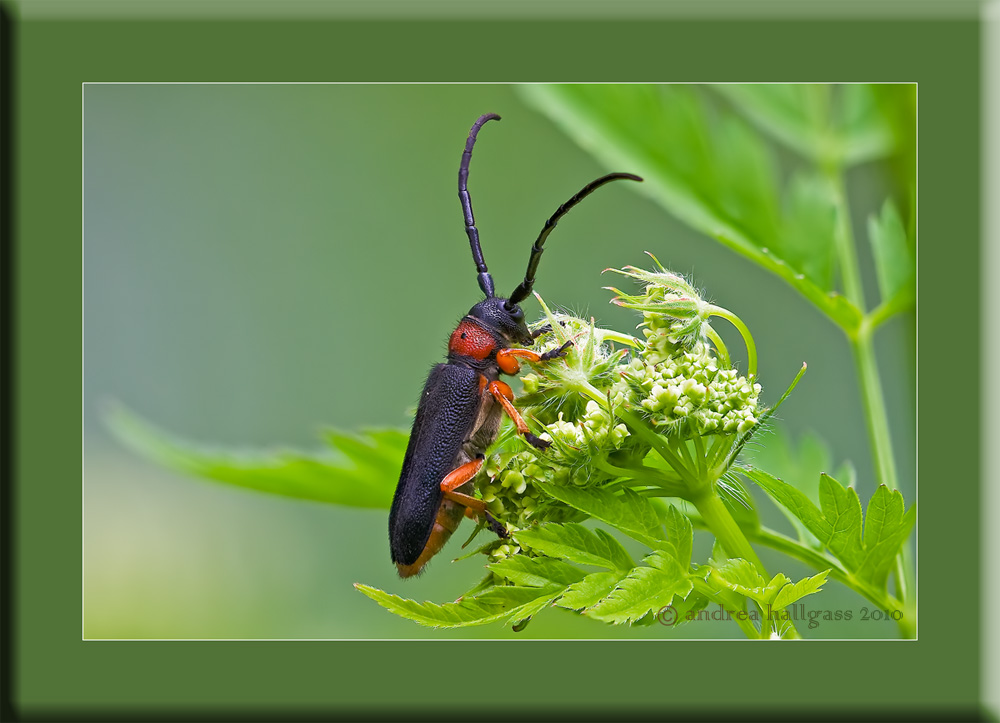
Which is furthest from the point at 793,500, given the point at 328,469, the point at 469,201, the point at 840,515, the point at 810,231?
the point at 469,201

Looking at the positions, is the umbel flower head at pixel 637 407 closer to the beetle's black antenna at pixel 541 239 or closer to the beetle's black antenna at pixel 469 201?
the beetle's black antenna at pixel 541 239

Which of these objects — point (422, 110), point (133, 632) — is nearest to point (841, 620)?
point (133, 632)

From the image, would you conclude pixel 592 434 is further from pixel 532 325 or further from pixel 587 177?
pixel 587 177

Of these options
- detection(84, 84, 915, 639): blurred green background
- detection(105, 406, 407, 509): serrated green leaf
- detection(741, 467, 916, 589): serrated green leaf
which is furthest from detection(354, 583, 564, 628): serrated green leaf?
detection(84, 84, 915, 639): blurred green background

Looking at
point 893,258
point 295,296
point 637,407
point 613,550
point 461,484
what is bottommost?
point 613,550

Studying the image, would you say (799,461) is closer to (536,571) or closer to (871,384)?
(871,384)

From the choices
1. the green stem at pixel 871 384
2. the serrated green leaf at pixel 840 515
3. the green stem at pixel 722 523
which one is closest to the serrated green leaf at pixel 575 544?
the green stem at pixel 722 523

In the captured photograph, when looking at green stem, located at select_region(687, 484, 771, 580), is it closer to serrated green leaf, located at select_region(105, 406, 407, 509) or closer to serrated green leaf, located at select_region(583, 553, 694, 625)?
serrated green leaf, located at select_region(583, 553, 694, 625)
